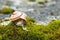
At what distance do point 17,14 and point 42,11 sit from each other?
23.3 ft

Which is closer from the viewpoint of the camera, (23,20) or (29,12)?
(23,20)

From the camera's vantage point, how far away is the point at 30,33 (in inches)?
332

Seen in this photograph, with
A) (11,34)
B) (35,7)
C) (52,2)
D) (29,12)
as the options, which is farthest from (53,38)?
(52,2)

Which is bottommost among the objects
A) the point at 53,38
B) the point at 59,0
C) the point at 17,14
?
the point at 59,0

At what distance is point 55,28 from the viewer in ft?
31.0

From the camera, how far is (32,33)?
333 inches

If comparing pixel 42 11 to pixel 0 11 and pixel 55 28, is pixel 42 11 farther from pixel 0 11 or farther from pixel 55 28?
pixel 55 28

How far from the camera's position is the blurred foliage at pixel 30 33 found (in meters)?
8.44

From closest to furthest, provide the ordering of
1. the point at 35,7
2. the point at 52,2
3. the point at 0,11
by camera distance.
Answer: the point at 0,11, the point at 35,7, the point at 52,2

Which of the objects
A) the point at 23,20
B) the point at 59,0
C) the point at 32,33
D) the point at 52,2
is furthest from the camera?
the point at 59,0

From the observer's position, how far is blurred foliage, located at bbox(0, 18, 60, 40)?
27.7ft

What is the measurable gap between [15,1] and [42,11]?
4476mm

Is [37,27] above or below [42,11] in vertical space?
above

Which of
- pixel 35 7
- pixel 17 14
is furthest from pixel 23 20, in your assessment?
pixel 35 7
